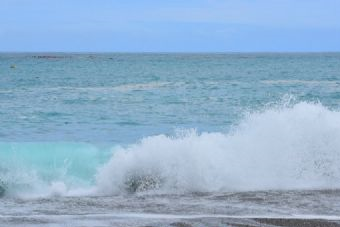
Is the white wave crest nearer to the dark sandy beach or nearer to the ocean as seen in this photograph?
the ocean

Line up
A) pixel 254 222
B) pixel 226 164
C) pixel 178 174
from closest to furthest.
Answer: pixel 254 222 → pixel 178 174 → pixel 226 164

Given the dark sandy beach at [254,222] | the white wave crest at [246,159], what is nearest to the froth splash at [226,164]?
the white wave crest at [246,159]

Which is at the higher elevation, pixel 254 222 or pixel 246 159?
pixel 254 222

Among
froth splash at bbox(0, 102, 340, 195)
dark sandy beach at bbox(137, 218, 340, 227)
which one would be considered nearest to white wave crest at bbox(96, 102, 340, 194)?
froth splash at bbox(0, 102, 340, 195)

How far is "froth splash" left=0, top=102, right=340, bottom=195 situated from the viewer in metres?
11.0

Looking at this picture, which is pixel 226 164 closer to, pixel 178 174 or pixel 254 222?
pixel 178 174

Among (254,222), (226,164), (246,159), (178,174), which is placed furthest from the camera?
(246,159)

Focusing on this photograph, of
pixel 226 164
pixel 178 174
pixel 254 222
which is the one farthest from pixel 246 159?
pixel 254 222

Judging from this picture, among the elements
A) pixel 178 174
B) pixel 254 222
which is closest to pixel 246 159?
pixel 178 174

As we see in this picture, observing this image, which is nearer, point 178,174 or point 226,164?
point 178,174

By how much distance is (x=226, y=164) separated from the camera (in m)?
11.5

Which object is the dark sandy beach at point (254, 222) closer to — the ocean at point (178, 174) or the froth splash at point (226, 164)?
the ocean at point (178, 174)

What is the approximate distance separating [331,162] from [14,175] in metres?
5.45

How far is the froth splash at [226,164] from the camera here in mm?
10984
